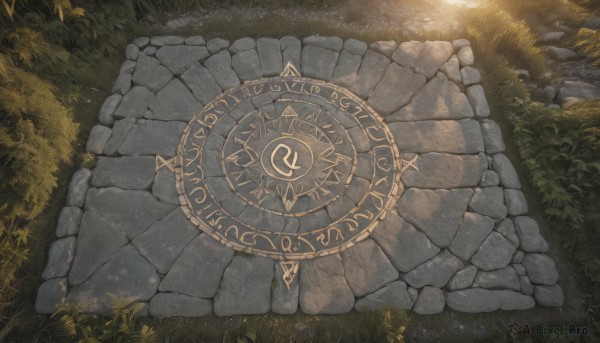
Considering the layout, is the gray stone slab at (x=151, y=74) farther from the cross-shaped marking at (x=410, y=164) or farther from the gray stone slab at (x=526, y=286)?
the gray stone slab at (x=526, y=286)

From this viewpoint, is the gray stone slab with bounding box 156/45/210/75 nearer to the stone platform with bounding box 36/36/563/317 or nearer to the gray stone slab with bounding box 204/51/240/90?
the stone platform with bounding box 36/36/563/317

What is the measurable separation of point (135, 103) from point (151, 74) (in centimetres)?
53

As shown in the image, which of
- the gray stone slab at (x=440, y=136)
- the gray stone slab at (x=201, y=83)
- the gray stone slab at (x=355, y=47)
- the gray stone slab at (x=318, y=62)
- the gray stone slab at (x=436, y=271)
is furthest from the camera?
the gray stone slab at (x=355, y=47)

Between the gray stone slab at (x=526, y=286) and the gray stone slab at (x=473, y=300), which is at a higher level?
the gray stone slab at (x=526, y=286)

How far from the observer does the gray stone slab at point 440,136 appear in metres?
4.34

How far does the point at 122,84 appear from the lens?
4703 mm

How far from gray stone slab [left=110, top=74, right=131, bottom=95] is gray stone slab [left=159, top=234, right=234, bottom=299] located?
2.39m

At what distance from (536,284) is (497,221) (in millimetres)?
711

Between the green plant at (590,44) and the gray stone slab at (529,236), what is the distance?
2889 mm

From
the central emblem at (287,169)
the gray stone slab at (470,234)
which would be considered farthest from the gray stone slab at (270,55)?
the gray stone slab at (470,234)

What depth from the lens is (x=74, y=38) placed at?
4.64 meters

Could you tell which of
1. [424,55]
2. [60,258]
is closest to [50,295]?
[60,258]

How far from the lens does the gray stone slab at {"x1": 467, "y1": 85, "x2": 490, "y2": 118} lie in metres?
4.59

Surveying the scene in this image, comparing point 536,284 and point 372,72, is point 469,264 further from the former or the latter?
point 372,72
